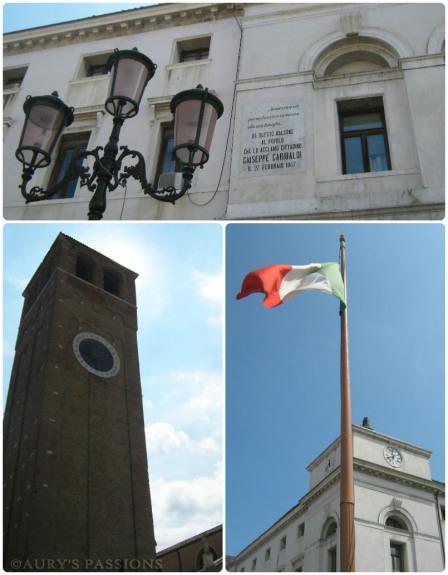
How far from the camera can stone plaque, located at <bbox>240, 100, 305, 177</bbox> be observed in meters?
12.7

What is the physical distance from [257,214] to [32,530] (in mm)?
9715

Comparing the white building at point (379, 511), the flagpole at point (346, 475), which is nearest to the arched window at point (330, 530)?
the white building at point (379, 511)

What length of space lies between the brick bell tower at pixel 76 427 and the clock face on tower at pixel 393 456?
12592mm

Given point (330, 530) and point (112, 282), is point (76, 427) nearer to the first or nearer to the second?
point (112, 282)

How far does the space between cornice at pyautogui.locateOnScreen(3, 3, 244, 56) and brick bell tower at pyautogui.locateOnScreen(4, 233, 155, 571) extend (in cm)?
616

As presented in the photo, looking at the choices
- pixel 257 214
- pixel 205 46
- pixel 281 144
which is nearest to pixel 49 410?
pixel 257 214

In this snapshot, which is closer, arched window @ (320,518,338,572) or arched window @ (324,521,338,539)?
arched window @ (320,518,338,572)

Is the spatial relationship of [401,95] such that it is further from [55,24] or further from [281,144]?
[55,24]

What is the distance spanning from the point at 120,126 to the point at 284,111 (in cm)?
715

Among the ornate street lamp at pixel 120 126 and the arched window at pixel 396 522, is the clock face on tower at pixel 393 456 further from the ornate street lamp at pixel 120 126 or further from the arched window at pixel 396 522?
the ornate street lamp at pixel 120 126

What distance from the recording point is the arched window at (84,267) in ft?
71.3

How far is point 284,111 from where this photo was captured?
13.4 m

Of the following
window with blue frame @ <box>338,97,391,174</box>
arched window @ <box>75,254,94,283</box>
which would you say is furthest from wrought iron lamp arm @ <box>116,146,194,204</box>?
arched window @ <box>75,254,94,283</box>

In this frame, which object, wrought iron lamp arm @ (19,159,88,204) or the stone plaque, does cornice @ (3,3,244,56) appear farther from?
wrought iron lamp arm @ (19,159,88,204)
